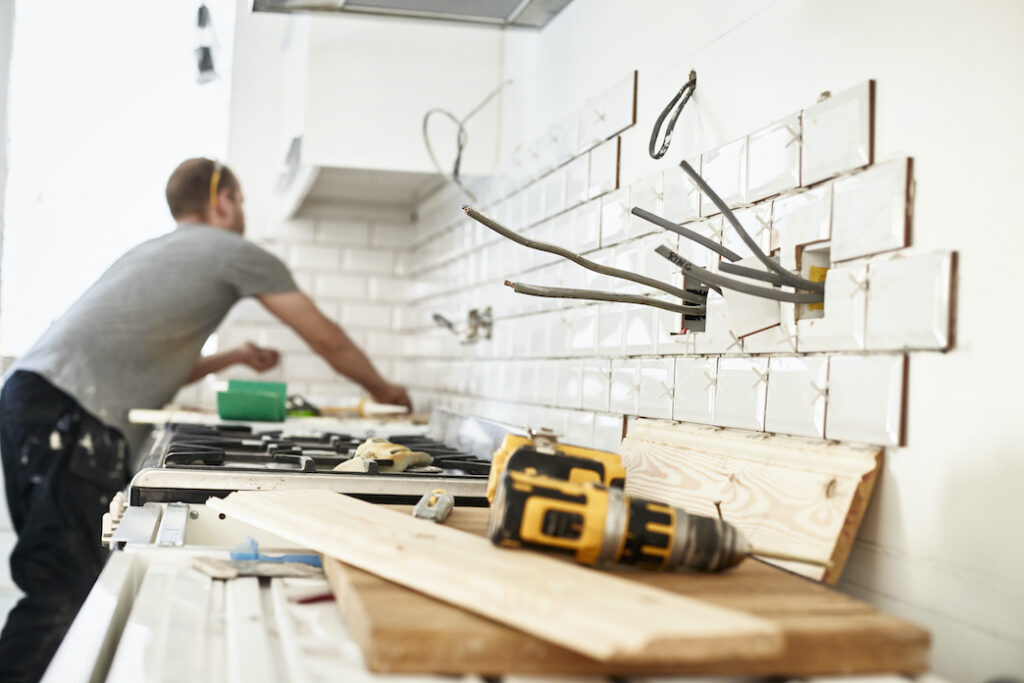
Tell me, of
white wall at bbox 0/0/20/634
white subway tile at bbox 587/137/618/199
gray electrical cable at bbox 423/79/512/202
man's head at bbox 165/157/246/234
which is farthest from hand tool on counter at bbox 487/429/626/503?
white wall at bbox 0/0/20/634

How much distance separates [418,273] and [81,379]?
48.9 inches

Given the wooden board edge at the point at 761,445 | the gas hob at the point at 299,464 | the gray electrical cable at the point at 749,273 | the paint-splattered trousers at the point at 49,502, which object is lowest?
the paint-splattered trousers at the point at 49,502

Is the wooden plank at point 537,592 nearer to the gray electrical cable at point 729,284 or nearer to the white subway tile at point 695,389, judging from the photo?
the gray electrical cable at point 729,284

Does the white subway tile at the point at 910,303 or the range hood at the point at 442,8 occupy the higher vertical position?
the range hood at the point at 442,8

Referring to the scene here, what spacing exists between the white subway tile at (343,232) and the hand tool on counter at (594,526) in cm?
276

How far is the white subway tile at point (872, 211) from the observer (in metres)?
0.85

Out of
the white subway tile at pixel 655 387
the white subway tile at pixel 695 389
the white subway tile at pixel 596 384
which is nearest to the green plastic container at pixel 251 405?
the white subway tile at pixel 596 384

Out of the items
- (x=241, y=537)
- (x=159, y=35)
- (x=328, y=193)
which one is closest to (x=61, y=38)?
(x=159, y=35)

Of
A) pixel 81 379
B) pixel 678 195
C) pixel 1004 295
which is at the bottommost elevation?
pixel 81 379

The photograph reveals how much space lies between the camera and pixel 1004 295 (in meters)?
0.74

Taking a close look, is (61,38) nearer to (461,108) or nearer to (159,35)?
(159,35)

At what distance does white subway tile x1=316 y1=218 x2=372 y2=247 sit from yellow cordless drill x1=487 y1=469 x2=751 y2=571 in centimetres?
276

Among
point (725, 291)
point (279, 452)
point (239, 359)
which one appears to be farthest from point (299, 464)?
point (239, 359)

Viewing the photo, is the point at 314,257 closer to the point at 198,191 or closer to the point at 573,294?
the point at 198,191
